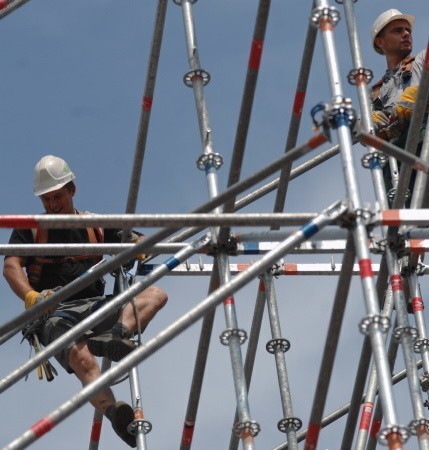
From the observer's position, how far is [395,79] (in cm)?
1366

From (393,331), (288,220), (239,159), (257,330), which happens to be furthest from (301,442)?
(288,220)

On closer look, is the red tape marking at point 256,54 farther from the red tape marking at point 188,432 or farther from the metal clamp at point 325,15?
the red tape marking at point 188,432

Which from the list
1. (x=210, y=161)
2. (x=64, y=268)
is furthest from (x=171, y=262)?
(x=64, y=268)

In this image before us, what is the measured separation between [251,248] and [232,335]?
3.26 ft

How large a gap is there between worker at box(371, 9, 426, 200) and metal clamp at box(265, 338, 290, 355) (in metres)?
1.71

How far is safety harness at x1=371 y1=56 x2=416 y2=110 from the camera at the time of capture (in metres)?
13.5

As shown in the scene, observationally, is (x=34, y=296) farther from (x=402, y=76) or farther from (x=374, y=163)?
(x=402, y=76)

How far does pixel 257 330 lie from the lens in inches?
514

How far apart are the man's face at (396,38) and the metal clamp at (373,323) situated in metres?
5.14

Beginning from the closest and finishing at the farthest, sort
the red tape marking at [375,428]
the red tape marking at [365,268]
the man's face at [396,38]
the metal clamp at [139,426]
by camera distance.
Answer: the red tape marking at [365,268] < the metal clamp at [139,426] < the red tape marking at [375,428] < the man's face at [396,38]

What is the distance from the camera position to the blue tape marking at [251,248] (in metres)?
12.1

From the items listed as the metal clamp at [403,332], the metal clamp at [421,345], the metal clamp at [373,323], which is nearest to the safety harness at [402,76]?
the metal clamp at [421,345]

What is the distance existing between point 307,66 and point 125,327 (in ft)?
8.14

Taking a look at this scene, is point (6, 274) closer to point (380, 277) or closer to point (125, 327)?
point (125, 327)
